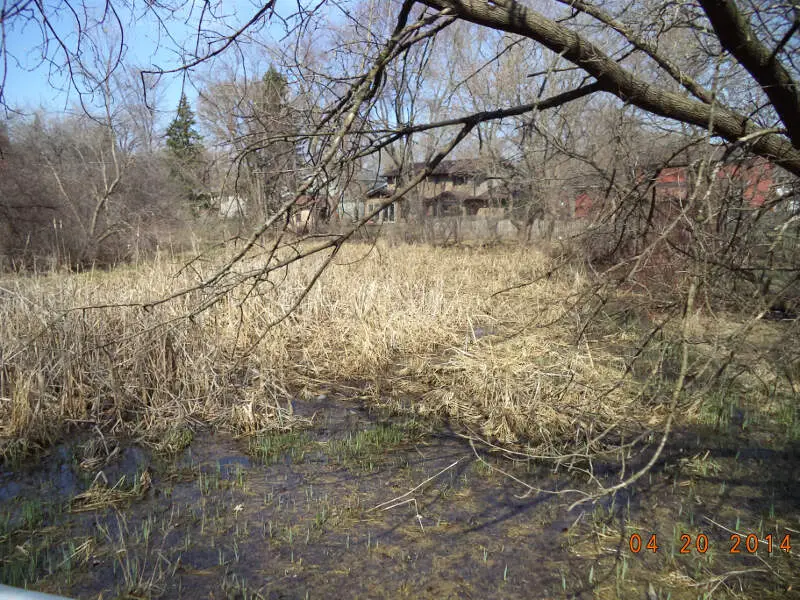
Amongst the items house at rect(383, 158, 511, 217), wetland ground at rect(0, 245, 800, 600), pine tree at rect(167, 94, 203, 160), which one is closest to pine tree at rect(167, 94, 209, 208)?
pine tree at rect(167, 94, 203, 160)

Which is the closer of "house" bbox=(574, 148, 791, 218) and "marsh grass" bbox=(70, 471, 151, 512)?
"house" bbox=(574, 148, 791, 218)

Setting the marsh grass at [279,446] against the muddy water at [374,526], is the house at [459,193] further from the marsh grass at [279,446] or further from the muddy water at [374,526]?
the muddy water at [374,526]

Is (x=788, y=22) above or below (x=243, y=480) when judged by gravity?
above

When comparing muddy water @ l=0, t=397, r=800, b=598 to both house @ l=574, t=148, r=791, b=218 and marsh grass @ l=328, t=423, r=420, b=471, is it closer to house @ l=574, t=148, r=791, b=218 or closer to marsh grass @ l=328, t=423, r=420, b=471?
marsh grass @ l=328, t=423, r=420, b=471

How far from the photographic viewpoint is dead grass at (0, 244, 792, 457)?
16.5ft

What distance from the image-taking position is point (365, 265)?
1221cm

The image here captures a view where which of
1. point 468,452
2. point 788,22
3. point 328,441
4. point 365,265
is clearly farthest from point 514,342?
point 365,265

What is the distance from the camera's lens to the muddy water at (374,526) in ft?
9.91

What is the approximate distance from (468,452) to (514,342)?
7.83ft

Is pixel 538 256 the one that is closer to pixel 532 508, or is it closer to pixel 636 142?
pixel 636 142
